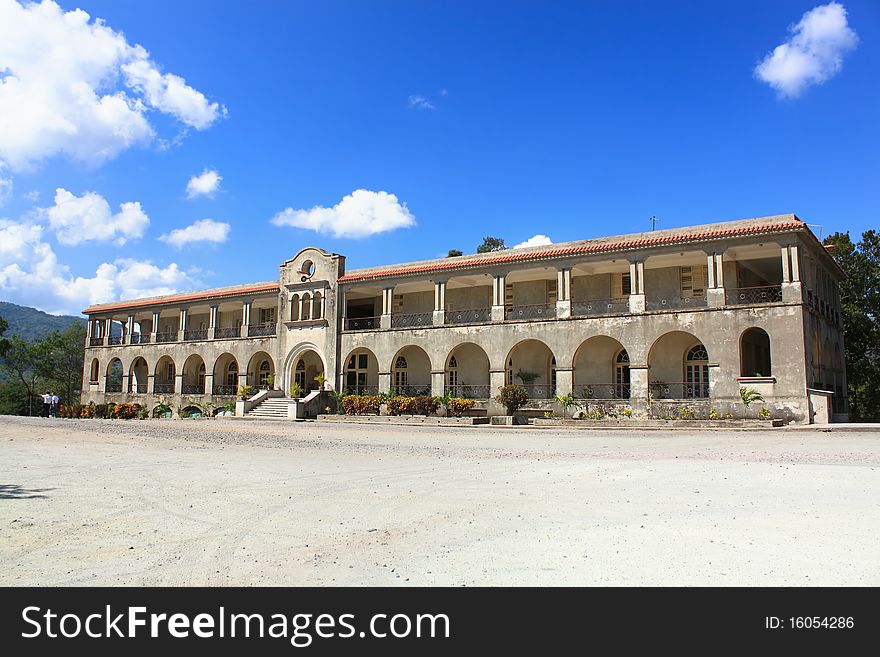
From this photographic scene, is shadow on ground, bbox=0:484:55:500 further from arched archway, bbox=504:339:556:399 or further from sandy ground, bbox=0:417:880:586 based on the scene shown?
arched archway, bbox=504:339:556:399

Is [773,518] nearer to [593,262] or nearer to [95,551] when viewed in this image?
[95,551]

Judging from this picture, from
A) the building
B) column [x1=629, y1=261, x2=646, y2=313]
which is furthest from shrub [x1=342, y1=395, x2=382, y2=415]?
column [x1=629, y1=261, x2=646, y2=313]

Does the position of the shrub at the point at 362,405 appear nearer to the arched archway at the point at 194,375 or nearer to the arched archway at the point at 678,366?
the arched archway at the point at 678,366

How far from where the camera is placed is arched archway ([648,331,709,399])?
26.3 m

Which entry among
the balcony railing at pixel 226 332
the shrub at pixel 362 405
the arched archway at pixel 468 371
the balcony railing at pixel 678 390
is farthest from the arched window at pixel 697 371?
the balcony railing at pixel 226 332

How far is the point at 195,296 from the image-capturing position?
39688mm

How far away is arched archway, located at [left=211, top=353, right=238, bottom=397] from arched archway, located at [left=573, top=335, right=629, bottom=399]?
65.9 ft

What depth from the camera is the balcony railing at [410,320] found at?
105 ft

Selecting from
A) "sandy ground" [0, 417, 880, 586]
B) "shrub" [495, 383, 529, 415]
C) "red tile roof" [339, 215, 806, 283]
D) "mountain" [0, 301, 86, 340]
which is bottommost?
"sandy ground" [0, 417, 880, 586]

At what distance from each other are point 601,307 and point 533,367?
442 centimetres

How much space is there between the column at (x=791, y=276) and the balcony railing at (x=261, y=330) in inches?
1006

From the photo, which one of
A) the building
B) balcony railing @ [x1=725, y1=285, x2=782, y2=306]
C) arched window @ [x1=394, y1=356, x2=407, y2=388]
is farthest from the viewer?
arched window @ [x1=394, y1=356, x2=407, y2=388]

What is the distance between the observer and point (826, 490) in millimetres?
7926
